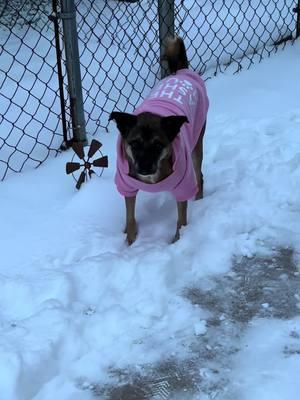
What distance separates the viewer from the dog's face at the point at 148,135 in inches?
109

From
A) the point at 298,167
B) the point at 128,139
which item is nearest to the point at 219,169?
the point at 298,167

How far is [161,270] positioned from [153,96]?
0.96 m

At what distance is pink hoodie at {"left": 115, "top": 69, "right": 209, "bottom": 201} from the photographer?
2955 mm

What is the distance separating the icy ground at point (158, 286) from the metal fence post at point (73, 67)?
244 millimetres

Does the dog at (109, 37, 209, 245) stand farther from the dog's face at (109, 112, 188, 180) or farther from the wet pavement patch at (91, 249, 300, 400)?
the wet pavement patch at (91, 249, 300, 400)

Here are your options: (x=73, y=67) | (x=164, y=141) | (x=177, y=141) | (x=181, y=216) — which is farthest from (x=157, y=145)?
(x=73, y=67)

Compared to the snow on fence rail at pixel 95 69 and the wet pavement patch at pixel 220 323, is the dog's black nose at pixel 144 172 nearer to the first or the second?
the wet pavement patch at pixel 220 323

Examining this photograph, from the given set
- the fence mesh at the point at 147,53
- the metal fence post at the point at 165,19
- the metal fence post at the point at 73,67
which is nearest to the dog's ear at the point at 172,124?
the metal fence post at the point at 73,67

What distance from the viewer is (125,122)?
2822 millimetres

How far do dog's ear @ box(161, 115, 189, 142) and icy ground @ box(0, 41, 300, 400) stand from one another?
22.4 inches

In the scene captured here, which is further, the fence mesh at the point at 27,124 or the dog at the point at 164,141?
the fence mesh at the point at 27,124

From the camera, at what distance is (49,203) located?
3.49 meters

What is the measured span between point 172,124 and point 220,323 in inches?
36.9

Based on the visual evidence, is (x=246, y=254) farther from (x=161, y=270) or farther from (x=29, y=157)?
(x=29, y=157)
